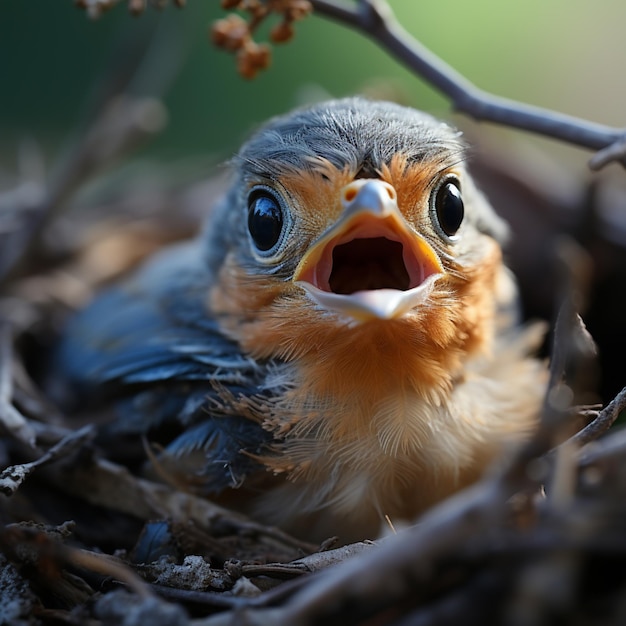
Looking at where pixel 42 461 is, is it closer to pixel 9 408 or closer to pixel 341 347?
pixel 9 408

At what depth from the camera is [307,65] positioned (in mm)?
3627

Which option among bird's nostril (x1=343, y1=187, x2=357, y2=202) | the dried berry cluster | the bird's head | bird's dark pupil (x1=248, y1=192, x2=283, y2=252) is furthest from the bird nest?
the dried berry cluster

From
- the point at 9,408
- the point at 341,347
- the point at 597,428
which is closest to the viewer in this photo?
the point at 597,428

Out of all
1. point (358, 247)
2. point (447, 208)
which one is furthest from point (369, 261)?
point (447, 208)

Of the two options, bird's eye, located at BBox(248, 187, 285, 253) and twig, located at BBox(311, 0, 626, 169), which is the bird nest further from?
bird's eye, located at BBox(248, 187, 285, 253)

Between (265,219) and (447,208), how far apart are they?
32 centimetres

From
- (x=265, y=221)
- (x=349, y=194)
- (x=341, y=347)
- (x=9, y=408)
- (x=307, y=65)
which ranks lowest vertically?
(x=9, y=408)

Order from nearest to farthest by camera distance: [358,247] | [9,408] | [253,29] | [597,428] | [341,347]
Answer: [597,428] → [341,347] → [358,247] → [9,408] → [253,29]

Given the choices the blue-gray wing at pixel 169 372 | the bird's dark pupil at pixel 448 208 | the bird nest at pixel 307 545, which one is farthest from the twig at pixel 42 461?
the bird's dark pupil at pixel 448 208

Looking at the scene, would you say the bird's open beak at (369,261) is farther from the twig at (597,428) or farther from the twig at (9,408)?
the twig at (9,408)

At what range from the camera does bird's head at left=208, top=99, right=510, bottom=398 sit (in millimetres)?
1192

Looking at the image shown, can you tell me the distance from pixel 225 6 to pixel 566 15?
2.91 m

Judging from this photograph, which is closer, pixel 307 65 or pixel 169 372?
pixel 169 372

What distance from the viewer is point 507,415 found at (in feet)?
4.86
